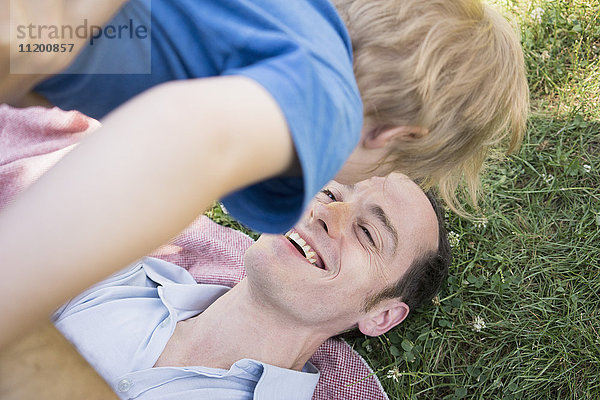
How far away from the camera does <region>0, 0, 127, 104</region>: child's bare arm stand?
3.70ft

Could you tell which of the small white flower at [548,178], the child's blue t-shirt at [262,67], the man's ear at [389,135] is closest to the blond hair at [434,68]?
the man's ear at [389,135]

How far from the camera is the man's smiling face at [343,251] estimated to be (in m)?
2.51

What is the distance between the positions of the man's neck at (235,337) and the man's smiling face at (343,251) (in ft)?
0.29

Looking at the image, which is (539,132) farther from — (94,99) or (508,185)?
(94,99)

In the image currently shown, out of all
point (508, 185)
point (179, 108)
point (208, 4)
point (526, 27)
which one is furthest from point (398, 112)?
point (526, 27)

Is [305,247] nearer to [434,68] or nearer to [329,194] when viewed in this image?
[329,194]

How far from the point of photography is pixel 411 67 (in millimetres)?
1480

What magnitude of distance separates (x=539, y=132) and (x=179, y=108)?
→ 2936mm

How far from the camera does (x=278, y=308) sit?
258 centimetres

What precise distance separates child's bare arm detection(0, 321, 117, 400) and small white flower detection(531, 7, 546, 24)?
322 cm

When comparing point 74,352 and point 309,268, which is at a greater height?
point 74,352

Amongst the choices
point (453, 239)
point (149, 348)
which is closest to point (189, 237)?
point (149, 348)

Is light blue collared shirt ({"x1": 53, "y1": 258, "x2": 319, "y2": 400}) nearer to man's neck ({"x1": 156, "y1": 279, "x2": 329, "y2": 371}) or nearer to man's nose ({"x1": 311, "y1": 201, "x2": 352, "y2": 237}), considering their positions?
man's neck ({"x1": 156, "y1": 279, "x2": 329, "y2": 371})

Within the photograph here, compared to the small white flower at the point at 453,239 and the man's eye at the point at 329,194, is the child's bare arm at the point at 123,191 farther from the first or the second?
the small white flower at the point at 453,239
